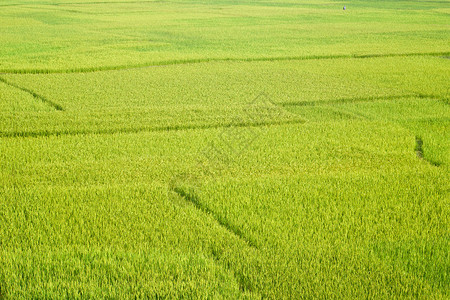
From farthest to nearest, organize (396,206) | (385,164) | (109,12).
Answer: (109,12) → (385,164) → (396,206)

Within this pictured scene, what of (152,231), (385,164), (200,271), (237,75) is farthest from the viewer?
(237,75)

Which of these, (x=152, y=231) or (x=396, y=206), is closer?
(x=152, y=231)

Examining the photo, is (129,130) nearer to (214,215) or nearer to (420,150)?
(214,215)

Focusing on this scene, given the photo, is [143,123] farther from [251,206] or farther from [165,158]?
[251,206]

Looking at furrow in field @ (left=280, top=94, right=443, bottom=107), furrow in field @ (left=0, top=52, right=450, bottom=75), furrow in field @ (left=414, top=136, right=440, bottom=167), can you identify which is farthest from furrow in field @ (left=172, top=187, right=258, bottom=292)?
furrow in field @ (left=0, top=52, right=450, bottom=75)

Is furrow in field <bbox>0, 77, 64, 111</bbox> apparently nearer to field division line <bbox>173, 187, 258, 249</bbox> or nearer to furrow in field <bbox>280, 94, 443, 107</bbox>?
furrow in field <bbox>280, 94, 443, 107</bbox>

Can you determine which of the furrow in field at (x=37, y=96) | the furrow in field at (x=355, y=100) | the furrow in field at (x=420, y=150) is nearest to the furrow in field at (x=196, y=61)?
the furrow in field at (x=37, y=96)

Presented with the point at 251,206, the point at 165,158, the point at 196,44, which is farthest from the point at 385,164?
the point at 196,44

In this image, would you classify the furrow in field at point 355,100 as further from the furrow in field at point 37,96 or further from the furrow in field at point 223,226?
the furrow in field at point 223,226

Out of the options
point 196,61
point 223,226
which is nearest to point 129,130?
point 223,226
